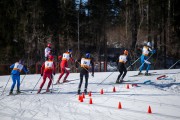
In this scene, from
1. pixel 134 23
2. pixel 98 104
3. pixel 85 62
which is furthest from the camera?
pixel 134 23

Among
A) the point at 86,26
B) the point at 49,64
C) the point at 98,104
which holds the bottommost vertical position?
the point at 98,104

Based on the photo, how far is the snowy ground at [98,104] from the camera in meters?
9.96

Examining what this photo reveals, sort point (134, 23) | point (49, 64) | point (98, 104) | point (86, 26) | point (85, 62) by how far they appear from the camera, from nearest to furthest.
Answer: point (98, 104)
point (85, 62)
point (49, 64)
point (134, 23)
point (86, 26)

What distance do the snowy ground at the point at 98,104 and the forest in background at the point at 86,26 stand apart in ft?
54.5

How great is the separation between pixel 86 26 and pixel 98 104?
27.0m

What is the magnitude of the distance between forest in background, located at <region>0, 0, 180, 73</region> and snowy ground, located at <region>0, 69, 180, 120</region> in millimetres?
16607

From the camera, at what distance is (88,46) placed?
126 ft

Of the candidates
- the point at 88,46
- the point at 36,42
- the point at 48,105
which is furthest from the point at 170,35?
the point at 48,105

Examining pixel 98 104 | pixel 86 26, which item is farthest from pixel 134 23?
pixel 98 104

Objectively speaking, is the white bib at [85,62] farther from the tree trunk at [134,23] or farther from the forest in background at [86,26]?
the tree trunk at [134,23]

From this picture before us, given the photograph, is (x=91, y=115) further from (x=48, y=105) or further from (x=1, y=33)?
(x=1, y=33)

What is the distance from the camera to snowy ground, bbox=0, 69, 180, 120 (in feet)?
32.7

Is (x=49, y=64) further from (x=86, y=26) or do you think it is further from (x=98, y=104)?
(x=86, y=26)

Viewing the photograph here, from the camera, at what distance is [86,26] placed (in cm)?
3812
